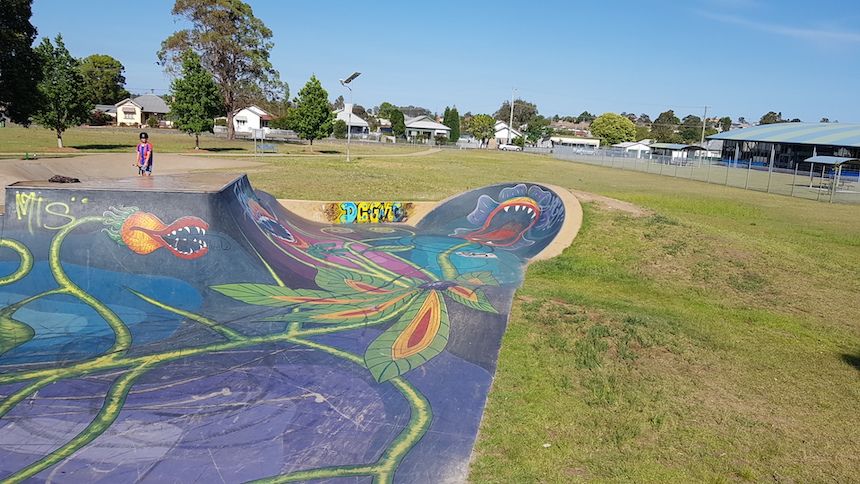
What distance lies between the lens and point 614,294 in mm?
11344

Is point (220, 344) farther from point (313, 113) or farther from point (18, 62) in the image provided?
point (313, 113)

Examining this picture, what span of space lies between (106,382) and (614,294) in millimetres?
8833

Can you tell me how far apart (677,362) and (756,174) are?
155 ft

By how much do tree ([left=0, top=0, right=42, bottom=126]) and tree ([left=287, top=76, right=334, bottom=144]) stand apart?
903 inches

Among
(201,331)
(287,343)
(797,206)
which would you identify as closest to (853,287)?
(287,343)

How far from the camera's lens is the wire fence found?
32062mm

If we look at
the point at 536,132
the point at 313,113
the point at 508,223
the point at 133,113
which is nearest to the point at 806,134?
the point at 313,113

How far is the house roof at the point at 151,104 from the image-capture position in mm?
95812

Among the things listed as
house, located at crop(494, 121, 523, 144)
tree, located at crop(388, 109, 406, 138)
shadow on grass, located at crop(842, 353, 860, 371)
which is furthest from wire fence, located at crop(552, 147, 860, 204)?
house, located at crop(494, 121, 523, 144)

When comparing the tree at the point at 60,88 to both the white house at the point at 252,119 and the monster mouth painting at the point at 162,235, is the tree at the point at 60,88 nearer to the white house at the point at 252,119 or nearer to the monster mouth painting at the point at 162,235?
the monster mouth painting at the point at 162,235

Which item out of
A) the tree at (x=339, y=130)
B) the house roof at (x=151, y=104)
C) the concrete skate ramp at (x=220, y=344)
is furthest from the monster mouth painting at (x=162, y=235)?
the house roof at (x=151, y=104)

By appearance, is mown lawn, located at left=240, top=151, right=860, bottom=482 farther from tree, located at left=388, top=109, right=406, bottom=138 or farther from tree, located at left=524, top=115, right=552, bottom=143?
tree, located at left=524, top=115, right=552, bottom=143

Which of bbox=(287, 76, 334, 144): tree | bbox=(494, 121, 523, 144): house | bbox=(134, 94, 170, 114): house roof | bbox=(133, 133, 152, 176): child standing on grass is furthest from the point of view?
bbox=(494, 121, 523, 144): house

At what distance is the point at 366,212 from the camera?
17516mm
